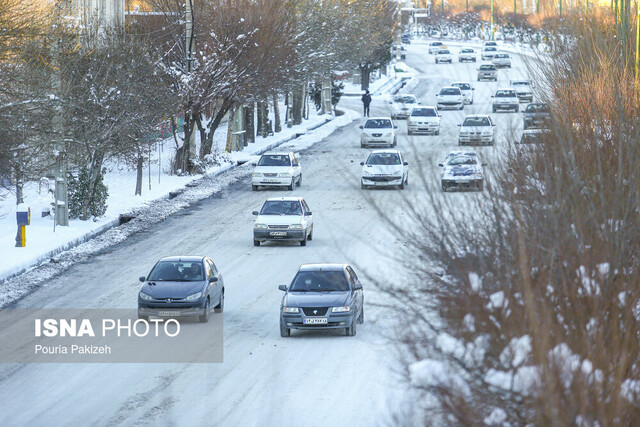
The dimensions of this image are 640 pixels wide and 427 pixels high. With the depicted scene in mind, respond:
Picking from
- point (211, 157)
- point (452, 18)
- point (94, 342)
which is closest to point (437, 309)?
point (94, 342)

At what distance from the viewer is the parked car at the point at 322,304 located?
73.4 ft

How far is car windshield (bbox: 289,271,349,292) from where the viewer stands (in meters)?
23.1

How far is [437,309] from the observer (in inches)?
485

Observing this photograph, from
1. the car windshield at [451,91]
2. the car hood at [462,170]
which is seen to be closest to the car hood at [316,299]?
the car hood at [462,170]

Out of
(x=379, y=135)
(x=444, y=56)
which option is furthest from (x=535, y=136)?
(x=444, y=56)

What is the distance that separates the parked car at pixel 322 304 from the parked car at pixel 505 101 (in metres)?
47.9

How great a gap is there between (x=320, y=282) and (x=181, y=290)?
2832mm

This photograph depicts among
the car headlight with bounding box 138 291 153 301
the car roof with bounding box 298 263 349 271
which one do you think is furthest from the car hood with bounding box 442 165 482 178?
the car headlight with bounding box 138 291 153 301

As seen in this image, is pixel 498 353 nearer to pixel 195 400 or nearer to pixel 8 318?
pixel 195 400

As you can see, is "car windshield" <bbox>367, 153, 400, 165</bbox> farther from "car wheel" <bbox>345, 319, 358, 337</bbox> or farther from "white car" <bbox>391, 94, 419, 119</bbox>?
"white car" <bbox>391, 94, 419, 119</bbox>

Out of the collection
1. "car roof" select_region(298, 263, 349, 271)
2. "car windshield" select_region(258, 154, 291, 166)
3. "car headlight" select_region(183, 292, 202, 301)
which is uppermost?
"car windshield" select_region(258, 154, 291, 166)

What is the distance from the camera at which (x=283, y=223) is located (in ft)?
109

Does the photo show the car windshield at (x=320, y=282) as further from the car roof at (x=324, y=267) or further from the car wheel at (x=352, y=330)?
the car wheel at (x=352, y=330)

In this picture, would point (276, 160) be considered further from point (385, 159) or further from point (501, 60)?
point (501, 60)
